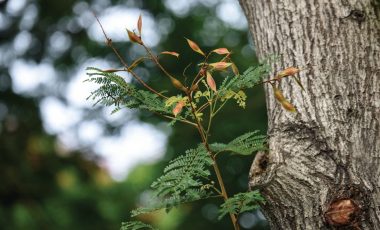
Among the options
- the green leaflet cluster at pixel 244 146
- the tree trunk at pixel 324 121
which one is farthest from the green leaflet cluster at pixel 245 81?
the tree trunk at pixel 324 121

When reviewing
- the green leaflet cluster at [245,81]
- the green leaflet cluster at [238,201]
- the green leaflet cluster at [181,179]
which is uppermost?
the green leaflet cluster at [245,81]

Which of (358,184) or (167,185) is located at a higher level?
(167,185)

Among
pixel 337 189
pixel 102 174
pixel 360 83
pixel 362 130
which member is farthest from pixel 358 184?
pixel 102 174

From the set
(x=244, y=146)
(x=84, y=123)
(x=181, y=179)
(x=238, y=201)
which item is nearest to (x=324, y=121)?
(x=244, y=146)

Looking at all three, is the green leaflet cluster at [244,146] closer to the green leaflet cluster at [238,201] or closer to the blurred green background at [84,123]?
the green leaflet cluster at [238,201]

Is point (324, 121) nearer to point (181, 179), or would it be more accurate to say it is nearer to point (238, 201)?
point (238, 201)

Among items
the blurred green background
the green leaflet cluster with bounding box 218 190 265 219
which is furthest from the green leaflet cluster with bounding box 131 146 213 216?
the blurred green background

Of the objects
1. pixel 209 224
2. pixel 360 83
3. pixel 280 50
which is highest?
pixel 280 50

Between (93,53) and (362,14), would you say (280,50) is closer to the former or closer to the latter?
(362,14)
